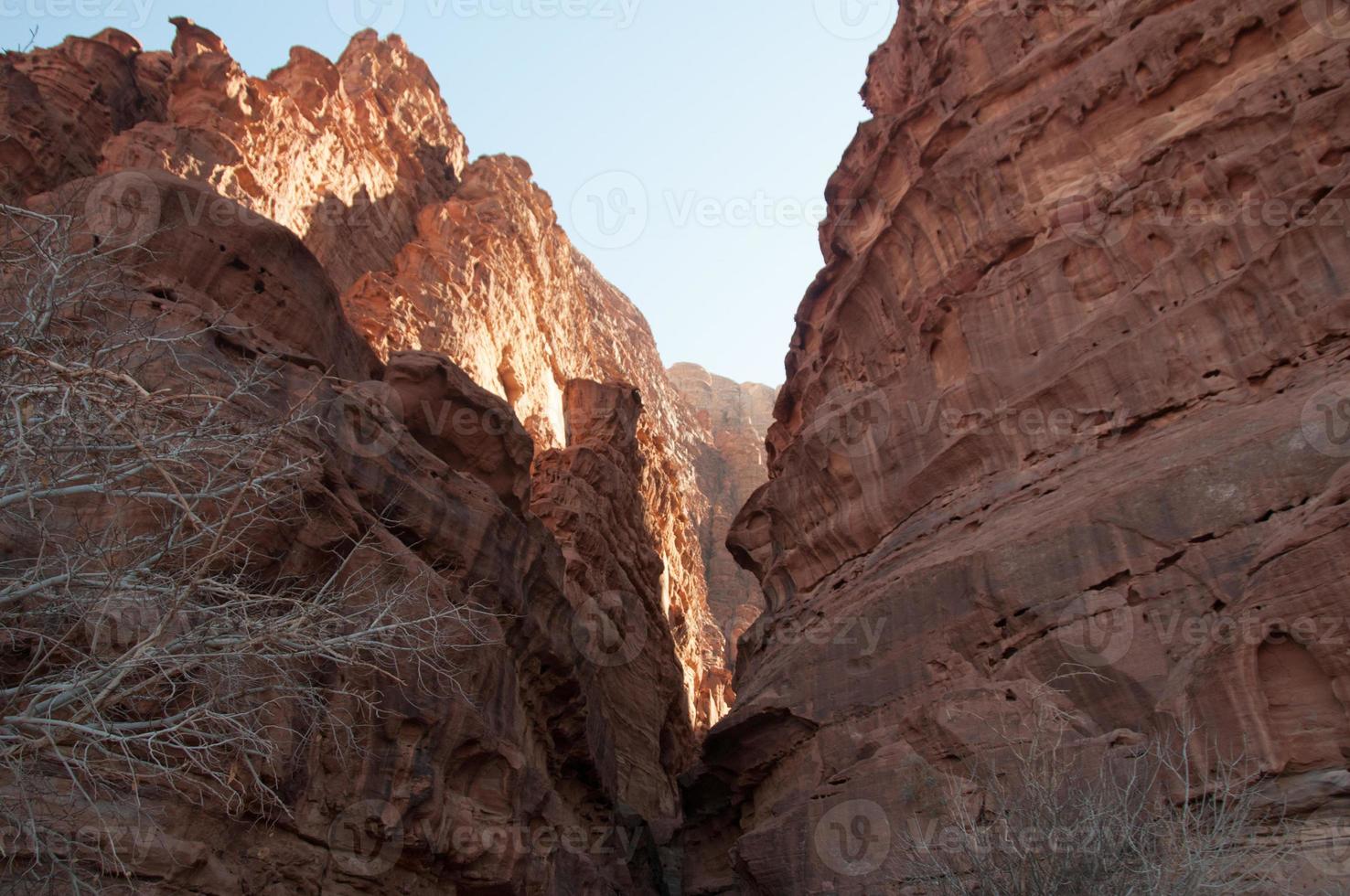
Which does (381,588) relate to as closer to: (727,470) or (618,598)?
(618,598)

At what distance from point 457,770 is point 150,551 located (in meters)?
5.37

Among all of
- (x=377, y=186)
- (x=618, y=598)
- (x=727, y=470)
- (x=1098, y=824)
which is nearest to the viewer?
(x=1098, y=824)

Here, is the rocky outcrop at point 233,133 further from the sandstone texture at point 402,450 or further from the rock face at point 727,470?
the rock face at point 727,470

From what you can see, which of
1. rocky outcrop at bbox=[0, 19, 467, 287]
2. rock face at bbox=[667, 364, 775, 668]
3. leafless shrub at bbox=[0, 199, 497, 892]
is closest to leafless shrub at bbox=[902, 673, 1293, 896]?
leafless shrub at bbox=[0, 199, 497, 892]

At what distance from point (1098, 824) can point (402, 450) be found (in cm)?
1105

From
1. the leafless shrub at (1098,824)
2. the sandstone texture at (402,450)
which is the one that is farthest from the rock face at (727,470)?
the leafless shrub at (1098,824)

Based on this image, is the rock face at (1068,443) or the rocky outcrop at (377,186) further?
the rocky outcrop at (377,186)

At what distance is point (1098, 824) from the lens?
9.73 meters

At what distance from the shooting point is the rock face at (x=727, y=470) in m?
63.2

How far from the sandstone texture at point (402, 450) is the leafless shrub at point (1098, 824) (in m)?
6.34

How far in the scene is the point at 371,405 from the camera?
15.8 m

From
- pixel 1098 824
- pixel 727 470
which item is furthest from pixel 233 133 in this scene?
pixel 727 470

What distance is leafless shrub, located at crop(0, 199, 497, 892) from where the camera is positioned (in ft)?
26.0

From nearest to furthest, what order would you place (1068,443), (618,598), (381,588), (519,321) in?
(381,588)
(1068,443)
(618,598)
(519,321)
